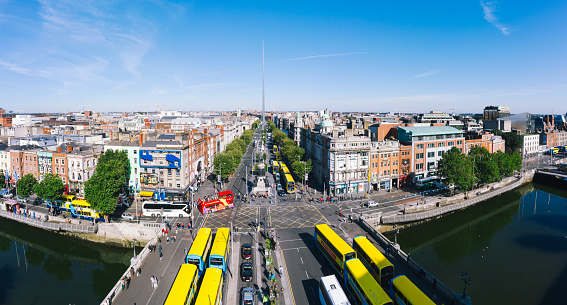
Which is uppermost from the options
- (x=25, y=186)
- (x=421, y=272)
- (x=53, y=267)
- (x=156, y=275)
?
(x=25, y=186)

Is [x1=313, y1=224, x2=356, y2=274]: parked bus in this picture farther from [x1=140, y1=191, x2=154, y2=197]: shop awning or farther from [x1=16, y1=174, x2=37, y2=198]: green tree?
[x1=16, y1=174, x2=37, y2=198]: green tree

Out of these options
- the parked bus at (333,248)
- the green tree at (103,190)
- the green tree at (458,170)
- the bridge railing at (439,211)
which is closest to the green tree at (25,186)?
the green tree at (103,190)

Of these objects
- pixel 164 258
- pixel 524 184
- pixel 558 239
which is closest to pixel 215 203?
pixel 164 258

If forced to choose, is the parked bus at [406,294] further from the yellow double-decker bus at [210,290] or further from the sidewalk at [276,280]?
the yellow double-decker bus at [210,290]

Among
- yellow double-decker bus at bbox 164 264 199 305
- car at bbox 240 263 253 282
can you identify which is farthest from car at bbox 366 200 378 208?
yellow double-decker bus at bbox 164 264 199 305

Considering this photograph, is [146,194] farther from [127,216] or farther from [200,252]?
[200,252]

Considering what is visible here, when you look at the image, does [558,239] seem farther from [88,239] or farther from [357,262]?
[88,239]

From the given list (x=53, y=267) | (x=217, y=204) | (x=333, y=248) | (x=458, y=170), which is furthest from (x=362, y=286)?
(x=458, y=170)
